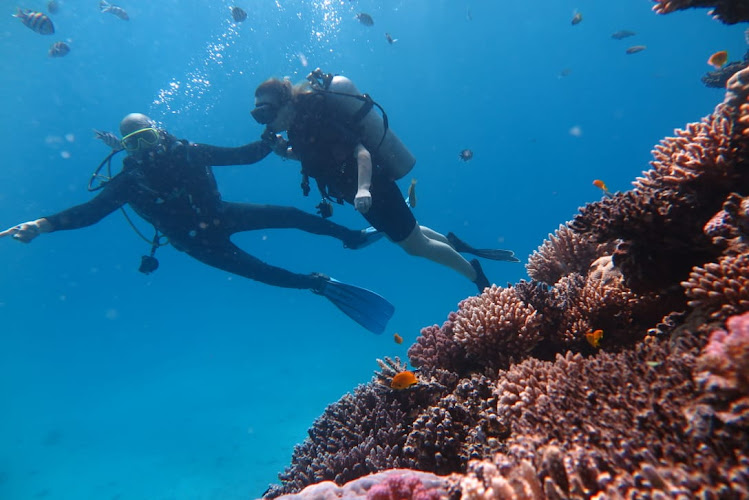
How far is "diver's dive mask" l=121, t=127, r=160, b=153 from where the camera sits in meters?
7.44

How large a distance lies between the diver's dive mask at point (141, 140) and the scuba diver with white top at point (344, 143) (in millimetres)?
2847

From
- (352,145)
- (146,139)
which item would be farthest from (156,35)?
(352,145)

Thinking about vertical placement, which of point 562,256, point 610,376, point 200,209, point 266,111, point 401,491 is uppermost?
point 200,209

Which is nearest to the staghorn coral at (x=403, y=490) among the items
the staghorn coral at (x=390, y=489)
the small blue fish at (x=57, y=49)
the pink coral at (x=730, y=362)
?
the staghorn coral at (x=390, y=489)

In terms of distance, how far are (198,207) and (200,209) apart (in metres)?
0.06

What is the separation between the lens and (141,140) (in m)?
7.46

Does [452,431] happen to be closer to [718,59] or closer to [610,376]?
[610,376]

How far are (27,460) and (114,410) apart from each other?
1307cm

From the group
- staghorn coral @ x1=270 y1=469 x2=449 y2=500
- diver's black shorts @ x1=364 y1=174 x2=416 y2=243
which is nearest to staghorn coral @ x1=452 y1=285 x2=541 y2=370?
staghorn coral @ x1=270 y1=469 x2=449 y2=500

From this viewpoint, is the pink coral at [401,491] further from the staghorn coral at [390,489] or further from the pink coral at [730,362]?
the pink coral at [730,362]

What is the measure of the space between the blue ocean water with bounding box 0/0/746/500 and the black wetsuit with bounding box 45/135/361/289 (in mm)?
21583

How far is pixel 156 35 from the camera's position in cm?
4016

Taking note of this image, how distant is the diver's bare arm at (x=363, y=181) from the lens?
4.84 metres

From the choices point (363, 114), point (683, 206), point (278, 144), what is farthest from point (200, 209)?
point (683, 206)
